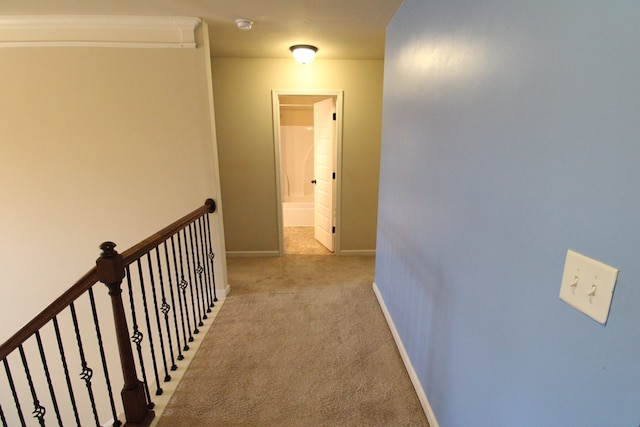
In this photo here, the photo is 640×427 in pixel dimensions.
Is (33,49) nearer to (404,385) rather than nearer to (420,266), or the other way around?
(420,266)

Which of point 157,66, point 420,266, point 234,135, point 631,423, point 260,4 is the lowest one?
point 420,266

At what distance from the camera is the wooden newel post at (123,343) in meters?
1.37

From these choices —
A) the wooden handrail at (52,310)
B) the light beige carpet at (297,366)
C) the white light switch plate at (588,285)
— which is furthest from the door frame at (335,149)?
the white light switch plate at (588,285)

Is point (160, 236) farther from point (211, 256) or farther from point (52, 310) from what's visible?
point (211, 256)

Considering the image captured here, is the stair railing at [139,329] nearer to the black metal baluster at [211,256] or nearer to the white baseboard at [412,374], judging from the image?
the black metal baluster at [211,256]

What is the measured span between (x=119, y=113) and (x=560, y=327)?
3075 mm

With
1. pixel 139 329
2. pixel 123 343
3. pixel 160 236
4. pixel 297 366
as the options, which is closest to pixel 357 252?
pixel 297 366

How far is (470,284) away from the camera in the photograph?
1.16 metres

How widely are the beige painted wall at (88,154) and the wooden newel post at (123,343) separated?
52.1 inches

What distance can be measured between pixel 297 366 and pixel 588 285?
173 cm

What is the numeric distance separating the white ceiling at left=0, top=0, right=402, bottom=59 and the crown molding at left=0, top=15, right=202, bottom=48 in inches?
3.2

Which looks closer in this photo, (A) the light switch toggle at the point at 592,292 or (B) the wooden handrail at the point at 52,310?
(A) the light switch toggle at the point at 592,292

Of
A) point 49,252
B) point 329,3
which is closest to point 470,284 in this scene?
point 329,3

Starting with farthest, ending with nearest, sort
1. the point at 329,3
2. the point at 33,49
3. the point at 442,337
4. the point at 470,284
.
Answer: the point at 33,49 < the point at 329,3 < the point at 442,337 < the point at 470,284
